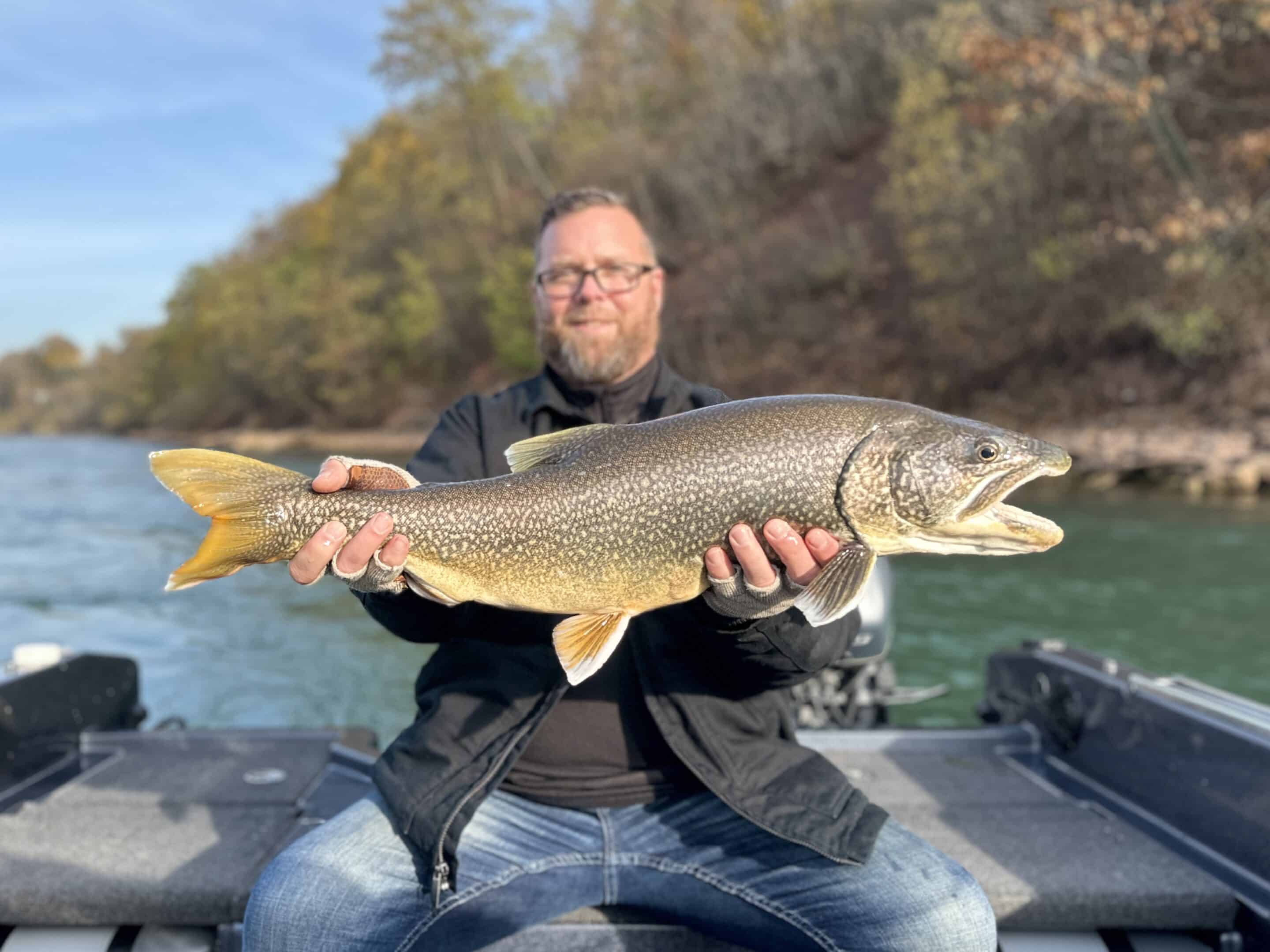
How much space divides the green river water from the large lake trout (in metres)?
4.10

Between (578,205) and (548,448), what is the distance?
57.7 inches

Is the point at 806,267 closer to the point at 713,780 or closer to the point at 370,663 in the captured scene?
the point at 370,663

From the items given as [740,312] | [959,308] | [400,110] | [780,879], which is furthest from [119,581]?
[400,110]

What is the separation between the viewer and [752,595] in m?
2.66

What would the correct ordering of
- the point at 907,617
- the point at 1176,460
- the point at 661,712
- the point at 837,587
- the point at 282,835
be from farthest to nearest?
the point at 1176,460 → the point at 907,617 → the point at 282,835 → the point at 661,712 → the point at 837,587

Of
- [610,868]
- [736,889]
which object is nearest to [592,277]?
[610,868]

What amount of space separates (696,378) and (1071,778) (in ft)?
101

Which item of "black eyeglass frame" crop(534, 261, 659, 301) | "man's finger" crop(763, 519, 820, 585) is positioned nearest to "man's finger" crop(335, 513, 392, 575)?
"man's finger" crop(763, 519, 820, 585)

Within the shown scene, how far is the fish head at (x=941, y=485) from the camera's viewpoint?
2613 mm

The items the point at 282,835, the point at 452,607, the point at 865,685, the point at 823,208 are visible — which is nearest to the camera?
the point at 452,607

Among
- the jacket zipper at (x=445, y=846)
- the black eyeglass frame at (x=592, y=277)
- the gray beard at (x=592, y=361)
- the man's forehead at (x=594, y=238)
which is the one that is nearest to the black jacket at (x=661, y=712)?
the jacket zipper at (x=445, y=846)

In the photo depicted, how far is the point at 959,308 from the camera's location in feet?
90.0

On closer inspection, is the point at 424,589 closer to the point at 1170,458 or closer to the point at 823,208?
the point at 1170,458

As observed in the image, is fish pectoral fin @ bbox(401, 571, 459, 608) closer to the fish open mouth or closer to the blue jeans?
Answer: the blue jeans
